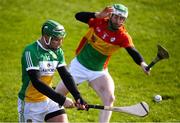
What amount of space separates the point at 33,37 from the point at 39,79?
10.0 metres

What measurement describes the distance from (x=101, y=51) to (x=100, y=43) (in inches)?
6.7

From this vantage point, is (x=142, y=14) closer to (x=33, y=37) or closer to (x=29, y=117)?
(x=33, y=37)

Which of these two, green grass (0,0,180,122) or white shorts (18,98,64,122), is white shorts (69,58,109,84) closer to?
green grass (0,0,180,122)

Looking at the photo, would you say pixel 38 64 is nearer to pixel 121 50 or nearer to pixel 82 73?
pixel 82 73

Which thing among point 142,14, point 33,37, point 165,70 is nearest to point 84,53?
point 165,70

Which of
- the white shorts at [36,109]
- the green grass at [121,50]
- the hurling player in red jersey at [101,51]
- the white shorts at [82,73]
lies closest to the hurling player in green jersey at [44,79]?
the white shorts at [36,109]

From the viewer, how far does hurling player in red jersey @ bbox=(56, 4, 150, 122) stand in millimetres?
10602

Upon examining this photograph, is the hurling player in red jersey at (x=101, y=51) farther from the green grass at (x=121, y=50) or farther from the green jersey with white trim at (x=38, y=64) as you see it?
the green jersey with white trim at (x=38, y=64)

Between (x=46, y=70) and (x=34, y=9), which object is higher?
(x=46, y=70)

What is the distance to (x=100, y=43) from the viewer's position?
424 inches

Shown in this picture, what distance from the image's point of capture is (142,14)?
20.5 m

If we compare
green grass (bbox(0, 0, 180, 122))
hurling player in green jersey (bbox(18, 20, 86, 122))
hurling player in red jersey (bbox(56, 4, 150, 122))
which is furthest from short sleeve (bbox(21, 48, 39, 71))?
green grass (bbox(0, 0, 180, 122))

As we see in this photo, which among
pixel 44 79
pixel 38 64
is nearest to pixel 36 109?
pixel 44 79

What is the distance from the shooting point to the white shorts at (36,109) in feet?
29.0
